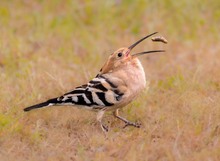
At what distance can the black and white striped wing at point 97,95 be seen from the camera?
4.90 meters

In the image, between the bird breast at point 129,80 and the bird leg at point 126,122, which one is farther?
the bird leg at point 126,122

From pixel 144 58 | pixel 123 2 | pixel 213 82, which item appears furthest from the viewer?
pixel 123 2

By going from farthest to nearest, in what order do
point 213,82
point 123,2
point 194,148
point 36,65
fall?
point 123,2
point 36,65
point 213,82
point 194,148

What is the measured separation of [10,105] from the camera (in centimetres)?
538

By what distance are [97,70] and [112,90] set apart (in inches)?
64.3

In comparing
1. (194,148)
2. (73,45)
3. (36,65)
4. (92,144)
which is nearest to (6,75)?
(36,65)

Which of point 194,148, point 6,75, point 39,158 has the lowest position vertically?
point 194,148

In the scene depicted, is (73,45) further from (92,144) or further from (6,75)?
(92,144)

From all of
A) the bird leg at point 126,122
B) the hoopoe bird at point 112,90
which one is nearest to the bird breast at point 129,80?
the hoopoe bird at point 112,90

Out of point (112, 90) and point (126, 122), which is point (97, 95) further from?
point (126, 122)

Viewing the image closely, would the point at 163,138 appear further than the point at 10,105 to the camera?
No

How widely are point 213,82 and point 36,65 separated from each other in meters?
2.03

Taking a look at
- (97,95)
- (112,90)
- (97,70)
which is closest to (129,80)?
(112,90)

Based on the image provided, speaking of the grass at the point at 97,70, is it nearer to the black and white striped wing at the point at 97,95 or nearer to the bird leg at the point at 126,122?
the bird leg at the point at 126,122
